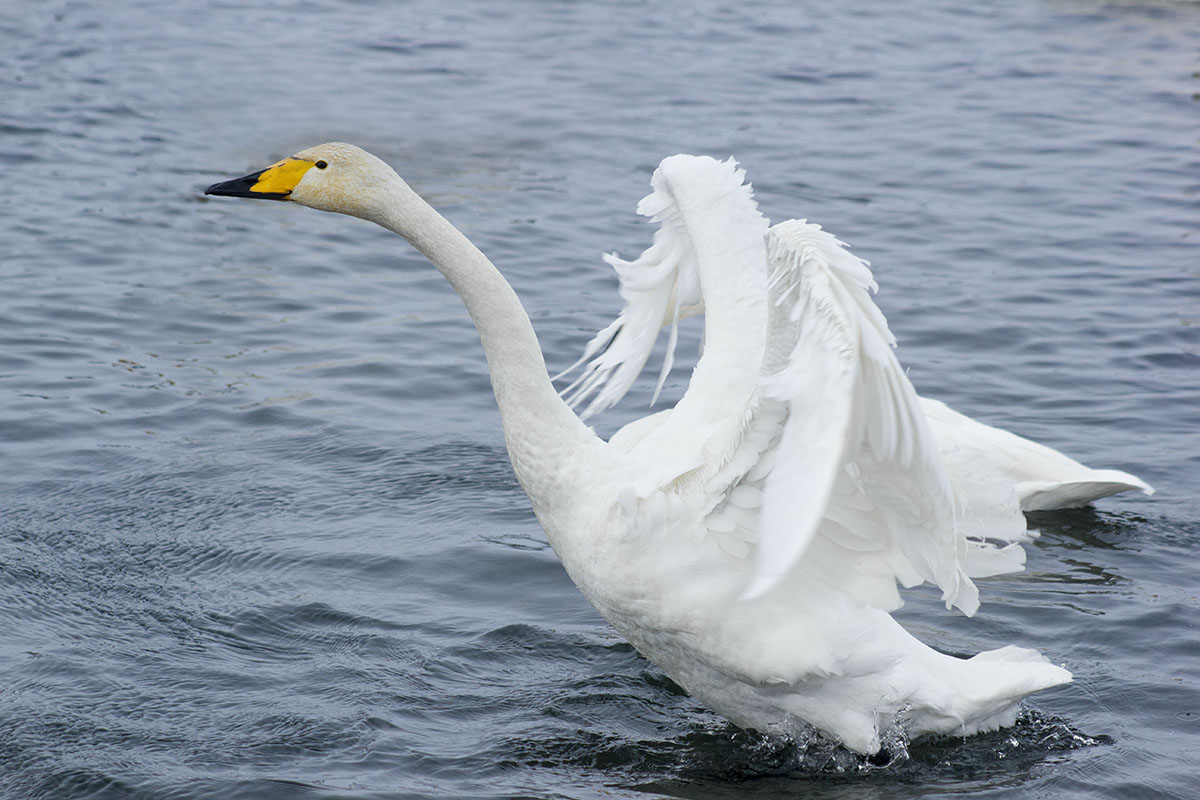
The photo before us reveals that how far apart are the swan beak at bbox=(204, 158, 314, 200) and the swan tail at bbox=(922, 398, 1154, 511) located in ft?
11.5

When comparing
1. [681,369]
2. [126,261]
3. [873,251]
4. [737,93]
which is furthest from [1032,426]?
[737,93]

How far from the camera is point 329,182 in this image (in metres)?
5.32

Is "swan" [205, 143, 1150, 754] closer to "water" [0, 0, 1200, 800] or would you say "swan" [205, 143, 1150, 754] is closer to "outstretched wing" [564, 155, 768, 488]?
"outstretched wing" [564, 155, 768, 488]

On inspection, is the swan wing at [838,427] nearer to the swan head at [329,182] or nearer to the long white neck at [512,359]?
the long white neck at [512,359]

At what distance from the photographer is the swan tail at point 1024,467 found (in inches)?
294

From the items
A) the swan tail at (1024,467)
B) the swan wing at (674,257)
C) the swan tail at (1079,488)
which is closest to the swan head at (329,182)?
the swan wing at (674,257)

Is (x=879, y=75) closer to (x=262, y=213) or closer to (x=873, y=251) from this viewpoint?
(x=873, y=251)

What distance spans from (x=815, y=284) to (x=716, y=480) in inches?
38.5

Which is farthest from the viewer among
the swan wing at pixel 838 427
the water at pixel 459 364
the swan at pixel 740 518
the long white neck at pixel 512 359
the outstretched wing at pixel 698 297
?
the outstretched wing at pixel 698 297

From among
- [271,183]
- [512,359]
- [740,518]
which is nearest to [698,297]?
[512,359]

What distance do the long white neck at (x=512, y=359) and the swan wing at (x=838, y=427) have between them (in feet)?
3.01

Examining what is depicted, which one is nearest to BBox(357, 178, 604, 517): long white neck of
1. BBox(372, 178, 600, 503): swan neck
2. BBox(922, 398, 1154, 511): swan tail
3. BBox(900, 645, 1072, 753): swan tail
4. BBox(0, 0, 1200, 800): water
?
BBox(372, 178, 600, 503): swan neck

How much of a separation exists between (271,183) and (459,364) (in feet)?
13.3

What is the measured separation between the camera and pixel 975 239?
39.2 feet
